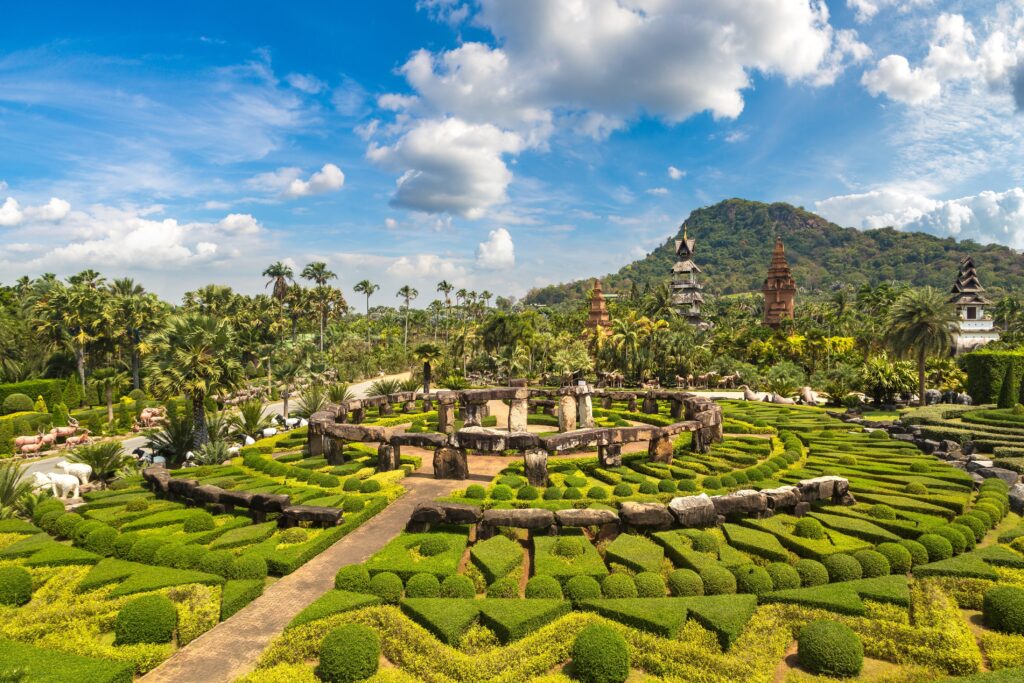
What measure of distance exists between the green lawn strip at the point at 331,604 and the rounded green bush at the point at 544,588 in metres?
5.02

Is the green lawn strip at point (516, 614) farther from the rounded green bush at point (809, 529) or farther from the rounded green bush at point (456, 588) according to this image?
the rounded green bush at point (809, 529)

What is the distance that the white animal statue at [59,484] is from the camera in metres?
28.3

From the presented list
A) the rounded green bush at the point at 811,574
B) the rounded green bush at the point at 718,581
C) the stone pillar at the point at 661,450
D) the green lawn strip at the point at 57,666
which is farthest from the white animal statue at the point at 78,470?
the rounded green bush at the point at 811,574

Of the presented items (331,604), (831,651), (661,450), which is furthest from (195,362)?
(831,651)

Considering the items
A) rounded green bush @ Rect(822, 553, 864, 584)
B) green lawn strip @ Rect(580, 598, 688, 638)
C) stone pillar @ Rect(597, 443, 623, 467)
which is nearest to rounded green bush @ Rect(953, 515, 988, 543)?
rounded green bush @ Rect(822, 553, 864, 584)

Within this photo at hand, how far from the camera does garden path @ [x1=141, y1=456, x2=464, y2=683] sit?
14.1m

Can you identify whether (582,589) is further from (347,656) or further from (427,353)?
(427,353)

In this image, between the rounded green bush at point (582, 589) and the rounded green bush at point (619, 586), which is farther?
the rounded green bush at point (619, 586)

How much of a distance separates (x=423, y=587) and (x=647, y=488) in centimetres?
1480

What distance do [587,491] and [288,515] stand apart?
1505cm

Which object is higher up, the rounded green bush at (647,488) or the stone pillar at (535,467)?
the stone pillar at (535,467)

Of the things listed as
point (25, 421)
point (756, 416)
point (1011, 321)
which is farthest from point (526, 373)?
point (1011, 321)

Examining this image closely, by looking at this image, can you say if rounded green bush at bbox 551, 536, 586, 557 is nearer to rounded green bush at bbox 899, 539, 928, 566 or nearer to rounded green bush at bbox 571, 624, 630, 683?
rounded green bush at bbox 571, 624, 630, 683

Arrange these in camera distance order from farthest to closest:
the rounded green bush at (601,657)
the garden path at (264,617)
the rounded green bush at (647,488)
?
the rounded green bush at (647,488) < the garden path at (264,617) < the rounded green bush at (601,657)
